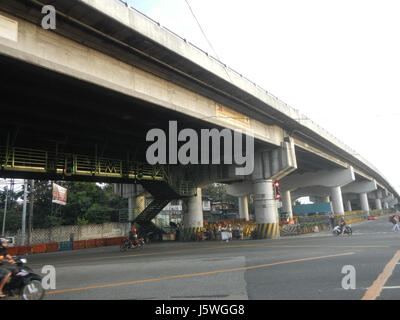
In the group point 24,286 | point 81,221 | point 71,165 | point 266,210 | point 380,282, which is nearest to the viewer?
point 24,286

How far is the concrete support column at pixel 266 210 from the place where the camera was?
25.2 metres

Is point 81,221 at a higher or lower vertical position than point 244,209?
lower

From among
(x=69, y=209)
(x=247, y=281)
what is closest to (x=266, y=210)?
(x=247, y=281)

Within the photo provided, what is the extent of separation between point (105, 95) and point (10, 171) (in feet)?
27.9

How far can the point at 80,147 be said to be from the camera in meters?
23.0

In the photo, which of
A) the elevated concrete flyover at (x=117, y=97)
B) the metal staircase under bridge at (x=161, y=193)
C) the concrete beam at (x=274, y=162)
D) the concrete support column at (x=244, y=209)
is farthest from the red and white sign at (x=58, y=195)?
the concrete support column at (x=244, y=209)

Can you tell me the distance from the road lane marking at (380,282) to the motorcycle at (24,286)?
6786mm

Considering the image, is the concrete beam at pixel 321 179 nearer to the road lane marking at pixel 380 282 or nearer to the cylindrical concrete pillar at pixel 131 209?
the cylindrical concrete pillar at pixel 131 209

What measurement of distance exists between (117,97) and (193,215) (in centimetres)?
1855

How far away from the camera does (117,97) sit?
44.5ft

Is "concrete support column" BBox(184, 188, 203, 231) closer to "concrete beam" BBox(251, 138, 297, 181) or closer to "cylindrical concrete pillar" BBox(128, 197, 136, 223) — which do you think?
"concrete beam" BBox(251, 138, 297, 181)

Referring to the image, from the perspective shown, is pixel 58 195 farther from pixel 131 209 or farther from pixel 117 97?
pixel 117 97

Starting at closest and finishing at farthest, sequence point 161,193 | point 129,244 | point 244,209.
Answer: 1. point 129,244
2. point 161,193
3. point 244,209
